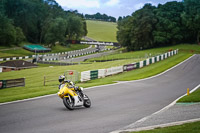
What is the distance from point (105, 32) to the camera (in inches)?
7781

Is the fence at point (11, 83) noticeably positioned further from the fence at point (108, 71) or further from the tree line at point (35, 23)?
the tree line at point (35, 23)

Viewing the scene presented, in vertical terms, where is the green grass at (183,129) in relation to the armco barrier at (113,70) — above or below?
above

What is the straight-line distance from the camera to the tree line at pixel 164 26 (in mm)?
95188

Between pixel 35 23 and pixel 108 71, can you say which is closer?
pixel 108 71

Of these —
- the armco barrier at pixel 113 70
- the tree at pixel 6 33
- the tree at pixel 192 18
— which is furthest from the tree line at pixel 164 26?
the armco barrier at pixel 113 70

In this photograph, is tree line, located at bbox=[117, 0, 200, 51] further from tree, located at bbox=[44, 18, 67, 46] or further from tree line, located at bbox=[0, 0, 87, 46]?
tree line, located at bbox=[0, 0, 87, 46]

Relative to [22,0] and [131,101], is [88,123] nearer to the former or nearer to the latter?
[131,101]

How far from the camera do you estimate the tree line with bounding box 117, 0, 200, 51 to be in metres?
95.2

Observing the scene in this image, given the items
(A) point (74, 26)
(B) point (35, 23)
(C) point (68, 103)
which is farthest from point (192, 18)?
(C) point (68, 103)

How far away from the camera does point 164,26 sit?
316 ft

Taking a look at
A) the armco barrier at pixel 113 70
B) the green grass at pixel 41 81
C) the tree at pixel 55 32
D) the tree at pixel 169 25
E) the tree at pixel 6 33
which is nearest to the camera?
the green grass at pixel 41 81

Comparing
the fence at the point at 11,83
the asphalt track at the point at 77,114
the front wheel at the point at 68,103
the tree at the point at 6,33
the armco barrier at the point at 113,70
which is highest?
the tree at the point at 6,33

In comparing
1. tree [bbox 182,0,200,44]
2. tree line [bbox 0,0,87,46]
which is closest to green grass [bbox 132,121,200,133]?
tree [bbox 182,0,200,44]

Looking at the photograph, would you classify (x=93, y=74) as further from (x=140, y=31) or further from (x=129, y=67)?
(x=140, y=31)
